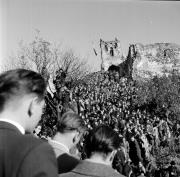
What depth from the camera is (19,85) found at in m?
1.04

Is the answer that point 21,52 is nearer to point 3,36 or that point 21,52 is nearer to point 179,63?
point 3,36

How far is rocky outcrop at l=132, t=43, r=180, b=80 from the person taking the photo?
95.5 feet

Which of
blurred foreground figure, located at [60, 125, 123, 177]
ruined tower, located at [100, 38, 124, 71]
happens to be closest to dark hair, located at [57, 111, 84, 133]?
blurred foreground figure, located at [60, 125, 123, 177]

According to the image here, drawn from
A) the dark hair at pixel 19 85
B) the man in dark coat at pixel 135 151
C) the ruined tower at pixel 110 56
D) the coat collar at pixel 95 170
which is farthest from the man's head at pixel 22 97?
the ruined tower at pixel 110 56

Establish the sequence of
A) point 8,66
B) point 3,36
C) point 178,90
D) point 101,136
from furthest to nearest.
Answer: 1. point 178,90
2. point 8,66
3. point 3,36
4. point 101,136

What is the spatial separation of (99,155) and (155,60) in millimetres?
31315

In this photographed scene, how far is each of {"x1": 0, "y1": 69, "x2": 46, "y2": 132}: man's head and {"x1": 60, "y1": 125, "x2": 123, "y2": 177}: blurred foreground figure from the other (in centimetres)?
66

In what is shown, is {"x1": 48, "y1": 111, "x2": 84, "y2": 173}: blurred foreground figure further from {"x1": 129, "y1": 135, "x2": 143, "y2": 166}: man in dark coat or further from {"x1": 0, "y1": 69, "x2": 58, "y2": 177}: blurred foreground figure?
{"x1": 129, "y1": 135, "x2": 143, "y2": 166}: man in dark coat

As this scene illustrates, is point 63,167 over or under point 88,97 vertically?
over

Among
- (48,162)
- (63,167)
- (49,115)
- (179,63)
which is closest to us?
(48,162)

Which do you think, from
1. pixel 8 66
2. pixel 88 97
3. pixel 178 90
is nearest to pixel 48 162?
pixel 8 66

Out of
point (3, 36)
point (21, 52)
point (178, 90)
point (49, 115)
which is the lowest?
point (178, 90)

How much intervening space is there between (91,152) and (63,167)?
1.16 feet

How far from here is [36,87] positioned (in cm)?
107
